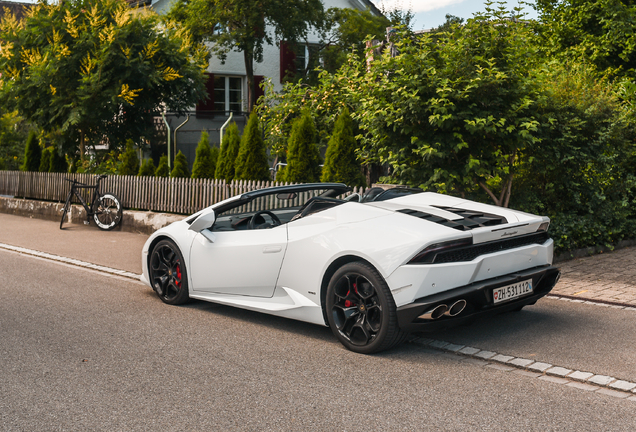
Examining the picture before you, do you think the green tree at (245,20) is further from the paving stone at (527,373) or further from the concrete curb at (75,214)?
the paving stone at (527,373)

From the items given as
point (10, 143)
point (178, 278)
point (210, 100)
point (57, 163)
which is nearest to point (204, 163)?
point (57, 163)

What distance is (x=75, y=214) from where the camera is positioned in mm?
15656

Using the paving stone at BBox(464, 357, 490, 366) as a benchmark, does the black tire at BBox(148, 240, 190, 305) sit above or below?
above

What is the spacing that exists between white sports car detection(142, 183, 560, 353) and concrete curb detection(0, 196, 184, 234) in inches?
277

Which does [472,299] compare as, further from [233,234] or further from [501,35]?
[501,35]

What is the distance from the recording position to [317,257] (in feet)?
17.2

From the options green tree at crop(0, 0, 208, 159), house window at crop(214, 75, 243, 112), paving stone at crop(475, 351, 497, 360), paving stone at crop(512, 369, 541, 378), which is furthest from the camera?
house window at crop(214, 75, 243, 112)

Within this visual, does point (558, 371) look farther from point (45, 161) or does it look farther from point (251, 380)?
point (45, 161)

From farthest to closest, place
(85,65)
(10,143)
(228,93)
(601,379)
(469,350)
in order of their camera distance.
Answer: (228,93) < (10,143) < (85,65) < (469,350) < (601,379)

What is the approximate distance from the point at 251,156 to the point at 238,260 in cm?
803

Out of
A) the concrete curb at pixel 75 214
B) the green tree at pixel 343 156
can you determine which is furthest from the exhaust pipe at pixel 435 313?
the concrete curb at pixel 75 214

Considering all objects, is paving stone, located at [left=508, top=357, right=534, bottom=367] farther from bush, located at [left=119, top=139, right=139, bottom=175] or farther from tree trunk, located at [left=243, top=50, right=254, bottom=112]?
Answer: tree trunk, located at [left=243, top=50, right=254, bottom=112]

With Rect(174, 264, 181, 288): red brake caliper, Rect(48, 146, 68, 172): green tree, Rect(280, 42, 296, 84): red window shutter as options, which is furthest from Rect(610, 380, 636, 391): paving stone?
Rect(280, 42, 296, 84): red window shutter

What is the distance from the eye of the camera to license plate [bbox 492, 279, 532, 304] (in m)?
4.97
